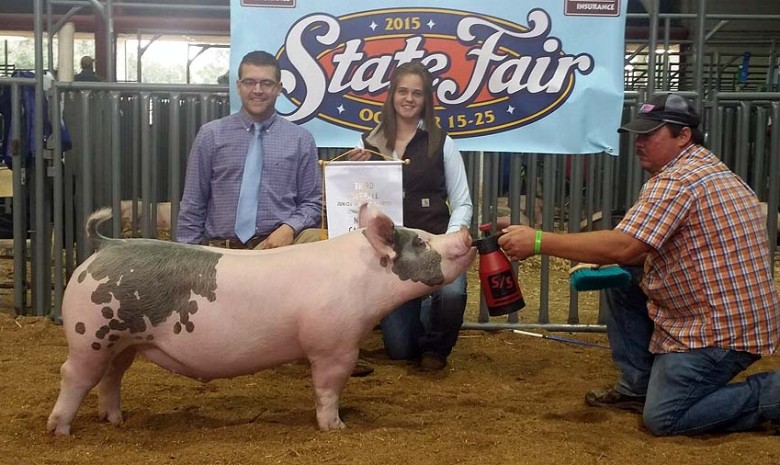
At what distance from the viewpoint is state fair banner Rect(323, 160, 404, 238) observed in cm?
462

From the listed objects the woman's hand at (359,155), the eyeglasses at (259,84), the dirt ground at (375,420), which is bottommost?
the dirt ground at (375,420)

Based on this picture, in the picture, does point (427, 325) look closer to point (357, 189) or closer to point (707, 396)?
point (357, 189)

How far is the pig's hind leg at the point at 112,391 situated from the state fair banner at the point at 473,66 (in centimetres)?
250

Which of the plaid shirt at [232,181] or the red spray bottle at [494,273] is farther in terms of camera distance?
the plaid shirt at [232,181]

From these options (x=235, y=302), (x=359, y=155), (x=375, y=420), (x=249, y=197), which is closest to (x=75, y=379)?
(x=235, y=302)

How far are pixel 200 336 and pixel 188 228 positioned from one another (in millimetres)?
1322

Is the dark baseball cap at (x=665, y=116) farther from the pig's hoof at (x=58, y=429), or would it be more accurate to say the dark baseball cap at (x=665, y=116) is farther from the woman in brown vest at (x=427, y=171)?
the pig's hoof at (x=58, y=429)

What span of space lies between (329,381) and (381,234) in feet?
1.98

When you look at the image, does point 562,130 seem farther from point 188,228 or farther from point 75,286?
point 75,286

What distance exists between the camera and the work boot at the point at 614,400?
410 cm

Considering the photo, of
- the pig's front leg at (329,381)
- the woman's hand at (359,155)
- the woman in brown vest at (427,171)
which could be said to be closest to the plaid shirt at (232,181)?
the woman's hand at (359,155)

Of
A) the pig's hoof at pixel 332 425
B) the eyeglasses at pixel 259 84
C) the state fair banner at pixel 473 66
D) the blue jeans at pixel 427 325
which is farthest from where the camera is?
the state fair banner at pixel 473 66

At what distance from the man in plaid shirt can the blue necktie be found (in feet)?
4.88

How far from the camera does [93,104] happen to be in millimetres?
5992
